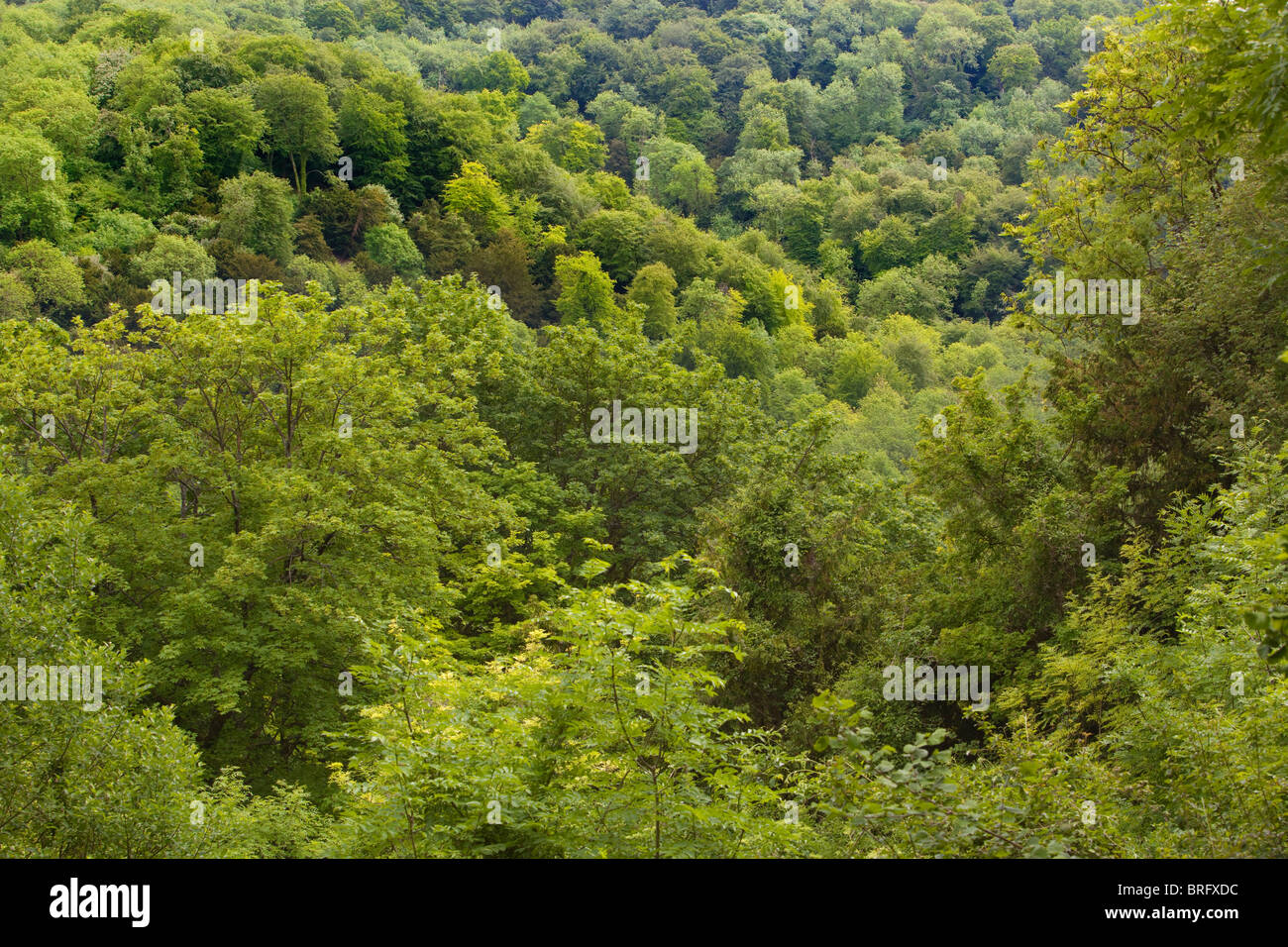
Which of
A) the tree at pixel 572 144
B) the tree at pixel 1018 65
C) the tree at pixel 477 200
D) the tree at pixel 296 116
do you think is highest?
the tree at pixel 1018 65

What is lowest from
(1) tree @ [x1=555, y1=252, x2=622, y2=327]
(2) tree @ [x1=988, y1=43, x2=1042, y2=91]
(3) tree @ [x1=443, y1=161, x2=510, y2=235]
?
(1) tree @ [x1=555, y1=252, x2=622, y2=327]

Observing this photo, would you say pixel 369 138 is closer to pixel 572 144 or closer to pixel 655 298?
pixel 655 298

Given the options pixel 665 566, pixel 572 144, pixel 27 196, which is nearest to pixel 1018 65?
pixel 572 144

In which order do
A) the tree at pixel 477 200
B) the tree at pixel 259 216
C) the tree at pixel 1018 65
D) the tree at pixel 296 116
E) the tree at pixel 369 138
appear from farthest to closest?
the tree at pixel 1018 65 → the tree at pixel 369 138 → the tree at pixel 477 200 → the tree at pixel 296 116 → the tree at pixel 259 216

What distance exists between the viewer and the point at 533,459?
3203cm

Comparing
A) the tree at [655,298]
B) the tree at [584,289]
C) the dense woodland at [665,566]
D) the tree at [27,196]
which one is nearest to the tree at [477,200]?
the tree at [584,289]

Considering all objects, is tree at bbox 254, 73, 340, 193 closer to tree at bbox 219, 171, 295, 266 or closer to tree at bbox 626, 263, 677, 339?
tree at bbox 219, 171, 295, 266

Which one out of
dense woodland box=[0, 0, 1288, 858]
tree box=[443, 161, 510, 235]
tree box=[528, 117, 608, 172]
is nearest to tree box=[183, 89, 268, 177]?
tree box=[443, 161, 510, 235]

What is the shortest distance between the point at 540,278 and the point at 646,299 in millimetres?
8588

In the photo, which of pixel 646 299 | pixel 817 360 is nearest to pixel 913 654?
pixel 646 299

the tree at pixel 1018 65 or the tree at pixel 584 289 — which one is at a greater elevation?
the tree at pixel 1018 65

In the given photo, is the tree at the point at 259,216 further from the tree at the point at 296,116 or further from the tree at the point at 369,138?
the tree at the point at 369,138

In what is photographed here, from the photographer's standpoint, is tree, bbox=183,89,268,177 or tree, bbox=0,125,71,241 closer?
tree, bbox=0,125,71,241
